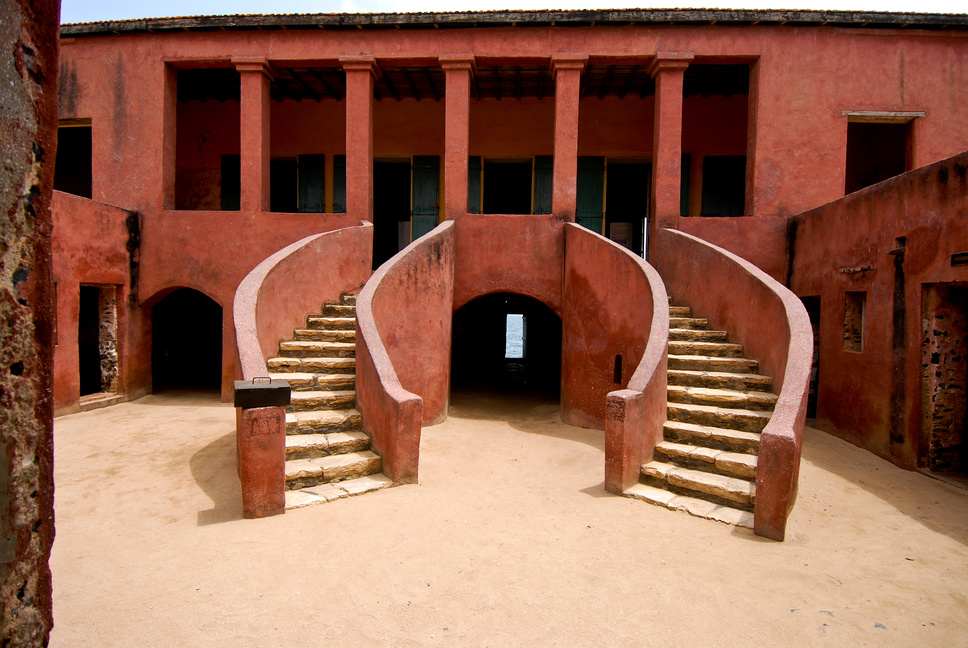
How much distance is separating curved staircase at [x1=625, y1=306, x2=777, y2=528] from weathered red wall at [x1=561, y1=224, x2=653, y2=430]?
27.3 inches

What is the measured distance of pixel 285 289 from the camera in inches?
278

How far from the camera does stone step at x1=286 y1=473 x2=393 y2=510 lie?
15.5ft

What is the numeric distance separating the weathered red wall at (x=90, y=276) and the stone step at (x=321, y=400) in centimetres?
514

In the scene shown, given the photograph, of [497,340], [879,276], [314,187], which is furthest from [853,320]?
[314,187]

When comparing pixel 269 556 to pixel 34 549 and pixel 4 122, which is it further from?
pixel 4 122

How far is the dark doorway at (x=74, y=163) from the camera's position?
13.9 metres

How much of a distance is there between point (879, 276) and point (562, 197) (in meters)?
4.85

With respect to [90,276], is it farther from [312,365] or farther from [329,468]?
[329,468]

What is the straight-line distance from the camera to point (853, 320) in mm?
7906

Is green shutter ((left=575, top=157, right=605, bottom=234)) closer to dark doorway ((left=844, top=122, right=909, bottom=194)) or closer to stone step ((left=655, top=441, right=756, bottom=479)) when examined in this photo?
dark doorway ((left=844, top=122, right=909, bottom=194))

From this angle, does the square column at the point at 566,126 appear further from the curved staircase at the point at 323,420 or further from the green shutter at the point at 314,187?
the green shutter at the point at 314,187

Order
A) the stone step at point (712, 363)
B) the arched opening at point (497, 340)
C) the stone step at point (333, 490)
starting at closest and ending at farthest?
1. the stone step at point (333, 490)
2. the stone step at point (712, 363)
3. the arched opening at point (497, 340)

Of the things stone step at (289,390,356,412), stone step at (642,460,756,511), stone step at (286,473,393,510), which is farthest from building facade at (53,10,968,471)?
stone step at (286,473,393,510)

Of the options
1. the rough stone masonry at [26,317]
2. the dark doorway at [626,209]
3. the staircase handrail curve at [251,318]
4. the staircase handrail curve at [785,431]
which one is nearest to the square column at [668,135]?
the staircase handrail curve at [785,431]
